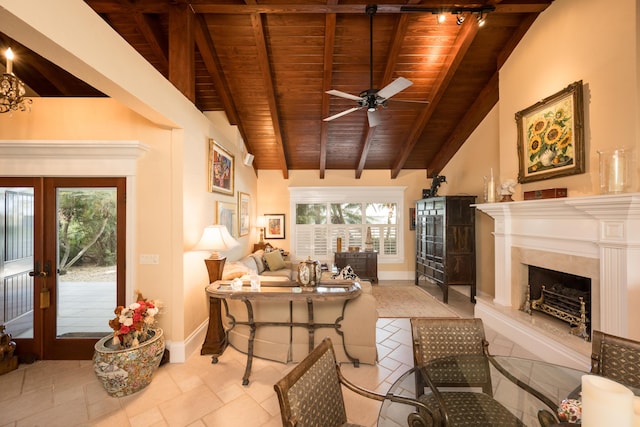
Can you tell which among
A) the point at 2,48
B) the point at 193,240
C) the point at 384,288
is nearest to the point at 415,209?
the point at 384,288

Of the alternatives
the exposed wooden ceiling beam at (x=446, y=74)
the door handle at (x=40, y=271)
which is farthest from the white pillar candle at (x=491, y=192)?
the door handle at (x=40, y=271)

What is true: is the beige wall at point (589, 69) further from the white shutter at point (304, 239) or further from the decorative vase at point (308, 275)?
the white shutter at point (304, 239)

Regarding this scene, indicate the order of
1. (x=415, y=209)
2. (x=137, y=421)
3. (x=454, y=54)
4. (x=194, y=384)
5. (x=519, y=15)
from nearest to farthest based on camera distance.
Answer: (x=137, y=421) < (x=194, y=384) < (x=519, y=15) < (x=454, y=54) < (x=415, y=209)

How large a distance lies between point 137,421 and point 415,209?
252 inches

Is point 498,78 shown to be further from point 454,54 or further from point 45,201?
point 45,201

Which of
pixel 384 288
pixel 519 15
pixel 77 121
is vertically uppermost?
pixel 519 15

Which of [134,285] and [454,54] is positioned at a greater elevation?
[454,54]

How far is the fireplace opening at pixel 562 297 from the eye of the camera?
9.89 feet

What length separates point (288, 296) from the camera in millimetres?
2727

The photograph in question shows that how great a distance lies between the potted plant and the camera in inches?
95.0

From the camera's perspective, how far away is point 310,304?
2.87 meters

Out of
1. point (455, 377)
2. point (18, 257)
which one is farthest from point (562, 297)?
point (18, 257)

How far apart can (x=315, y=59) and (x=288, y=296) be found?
3599 millimetres

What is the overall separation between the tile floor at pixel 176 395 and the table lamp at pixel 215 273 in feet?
0.42
